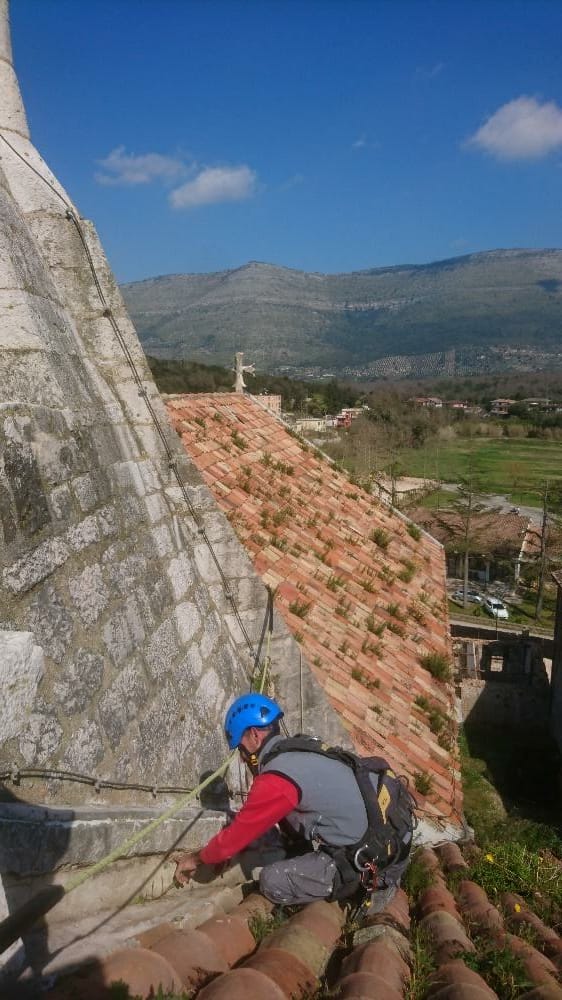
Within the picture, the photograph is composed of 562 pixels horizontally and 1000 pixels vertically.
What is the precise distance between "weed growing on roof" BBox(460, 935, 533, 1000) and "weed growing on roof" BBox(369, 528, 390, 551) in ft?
20.3

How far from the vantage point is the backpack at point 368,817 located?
135 inches

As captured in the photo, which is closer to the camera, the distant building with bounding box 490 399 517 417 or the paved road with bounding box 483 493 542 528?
the paved road with bounding box 483 493 542 528

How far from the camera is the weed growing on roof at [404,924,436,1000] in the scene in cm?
280

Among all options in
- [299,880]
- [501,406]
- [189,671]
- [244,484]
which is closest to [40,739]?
[189,671]

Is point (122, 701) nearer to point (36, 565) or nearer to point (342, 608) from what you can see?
point (36, 565)

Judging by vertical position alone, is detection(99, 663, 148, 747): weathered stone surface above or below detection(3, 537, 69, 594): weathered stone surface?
below

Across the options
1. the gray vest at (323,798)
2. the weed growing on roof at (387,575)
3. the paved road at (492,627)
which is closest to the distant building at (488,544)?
the paved road at (492,627)

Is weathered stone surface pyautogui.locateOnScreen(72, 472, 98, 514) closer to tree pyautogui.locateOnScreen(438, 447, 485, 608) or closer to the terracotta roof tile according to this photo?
the terracotta roof tile

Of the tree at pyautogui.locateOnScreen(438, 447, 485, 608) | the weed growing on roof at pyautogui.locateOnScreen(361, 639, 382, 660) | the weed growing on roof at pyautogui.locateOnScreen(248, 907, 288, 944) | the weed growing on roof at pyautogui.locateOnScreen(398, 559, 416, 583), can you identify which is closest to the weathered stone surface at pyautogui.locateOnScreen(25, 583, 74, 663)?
the weed growing on roof at pyautogui.locateOnScreen(248, 907, 288, 944)

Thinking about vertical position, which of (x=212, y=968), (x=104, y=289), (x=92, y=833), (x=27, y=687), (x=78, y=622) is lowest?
(x=212, y=968)

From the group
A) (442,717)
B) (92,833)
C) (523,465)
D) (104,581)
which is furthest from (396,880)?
(523,465)

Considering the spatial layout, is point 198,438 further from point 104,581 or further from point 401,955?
point 401,955

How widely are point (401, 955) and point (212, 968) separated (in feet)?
3.34

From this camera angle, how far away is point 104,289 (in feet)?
13.4
